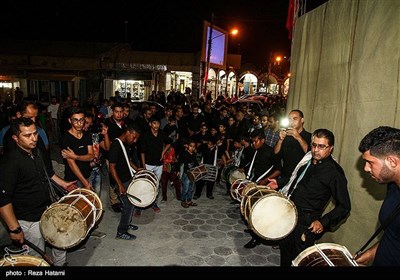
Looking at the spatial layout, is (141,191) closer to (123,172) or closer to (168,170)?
(123,172)

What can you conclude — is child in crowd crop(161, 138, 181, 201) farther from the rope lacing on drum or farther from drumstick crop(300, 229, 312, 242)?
the rope lacing on drum

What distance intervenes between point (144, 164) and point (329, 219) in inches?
160

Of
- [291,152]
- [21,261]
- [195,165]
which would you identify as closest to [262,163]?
[291,152]

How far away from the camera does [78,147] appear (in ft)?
15.8

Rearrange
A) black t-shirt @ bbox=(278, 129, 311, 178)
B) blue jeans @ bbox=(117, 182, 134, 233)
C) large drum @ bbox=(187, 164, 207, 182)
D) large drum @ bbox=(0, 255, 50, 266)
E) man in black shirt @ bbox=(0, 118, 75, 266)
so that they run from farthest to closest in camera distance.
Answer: large drum @ bbox=(187, 164, 207, 182) → blue jeans @ bbox=(117, 182, 134, 233) → black t-shirt @ bbox=(278, 129, 311, 178) → man in black shirt @ bbox=(0, 118, 75, 266) → large drum @ bbox=(0, 255, 50, 266)

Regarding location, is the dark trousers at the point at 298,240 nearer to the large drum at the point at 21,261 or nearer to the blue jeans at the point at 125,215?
the blue jeans at the point at 125,215

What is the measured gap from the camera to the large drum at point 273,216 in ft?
12.5

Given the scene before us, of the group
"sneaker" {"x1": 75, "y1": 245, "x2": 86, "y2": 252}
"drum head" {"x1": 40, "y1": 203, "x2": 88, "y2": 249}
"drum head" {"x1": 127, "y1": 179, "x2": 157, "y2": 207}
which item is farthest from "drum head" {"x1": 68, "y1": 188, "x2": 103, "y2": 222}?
"sneaker" {"x1": 75, "y1": 245, "x2": 86, "y2": 252}

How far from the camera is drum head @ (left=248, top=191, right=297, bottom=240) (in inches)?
150

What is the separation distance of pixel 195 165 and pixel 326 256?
14.6ft

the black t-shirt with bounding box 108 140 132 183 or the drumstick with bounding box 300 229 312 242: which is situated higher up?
the black t-shirt with bounding box 108 140 132 183

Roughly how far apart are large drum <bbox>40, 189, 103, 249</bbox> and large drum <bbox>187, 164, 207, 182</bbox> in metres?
3.11

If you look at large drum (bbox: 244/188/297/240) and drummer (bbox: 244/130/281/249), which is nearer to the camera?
large drum (bbox: 244/188/297/240)
